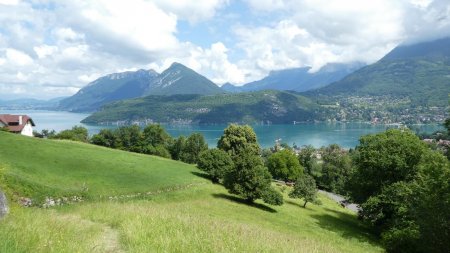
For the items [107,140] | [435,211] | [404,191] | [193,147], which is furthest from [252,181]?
[107,140]

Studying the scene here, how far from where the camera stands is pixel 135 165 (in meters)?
53.8

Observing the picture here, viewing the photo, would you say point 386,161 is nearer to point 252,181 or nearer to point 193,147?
point 252,181

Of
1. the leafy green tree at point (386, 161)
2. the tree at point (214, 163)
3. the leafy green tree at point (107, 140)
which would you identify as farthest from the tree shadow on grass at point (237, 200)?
the leafy green tree at point (107, 140)

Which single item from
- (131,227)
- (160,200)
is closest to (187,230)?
(131,227)

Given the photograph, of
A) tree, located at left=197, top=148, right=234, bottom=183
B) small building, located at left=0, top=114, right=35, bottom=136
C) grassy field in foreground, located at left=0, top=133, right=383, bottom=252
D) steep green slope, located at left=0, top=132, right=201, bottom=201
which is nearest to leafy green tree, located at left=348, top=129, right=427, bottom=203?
grassy field in foreground, located at left=0, top=133, right=383, bottom=252

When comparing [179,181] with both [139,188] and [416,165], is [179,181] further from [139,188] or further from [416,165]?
[416,165]

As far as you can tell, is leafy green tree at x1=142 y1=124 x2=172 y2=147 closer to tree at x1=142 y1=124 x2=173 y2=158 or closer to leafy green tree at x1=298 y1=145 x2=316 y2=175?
tree at x1=142 y1=124 x2=173 y2=158

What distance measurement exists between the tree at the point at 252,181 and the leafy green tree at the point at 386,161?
33.2 feet

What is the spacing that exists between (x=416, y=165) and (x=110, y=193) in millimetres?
32886

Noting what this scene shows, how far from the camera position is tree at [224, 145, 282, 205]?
45.9m

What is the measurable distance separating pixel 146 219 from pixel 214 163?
1919 inches

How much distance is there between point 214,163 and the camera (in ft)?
204

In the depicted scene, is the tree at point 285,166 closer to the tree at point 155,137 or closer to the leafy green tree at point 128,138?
the tree at point 155,137

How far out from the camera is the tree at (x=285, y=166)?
4021 inches
